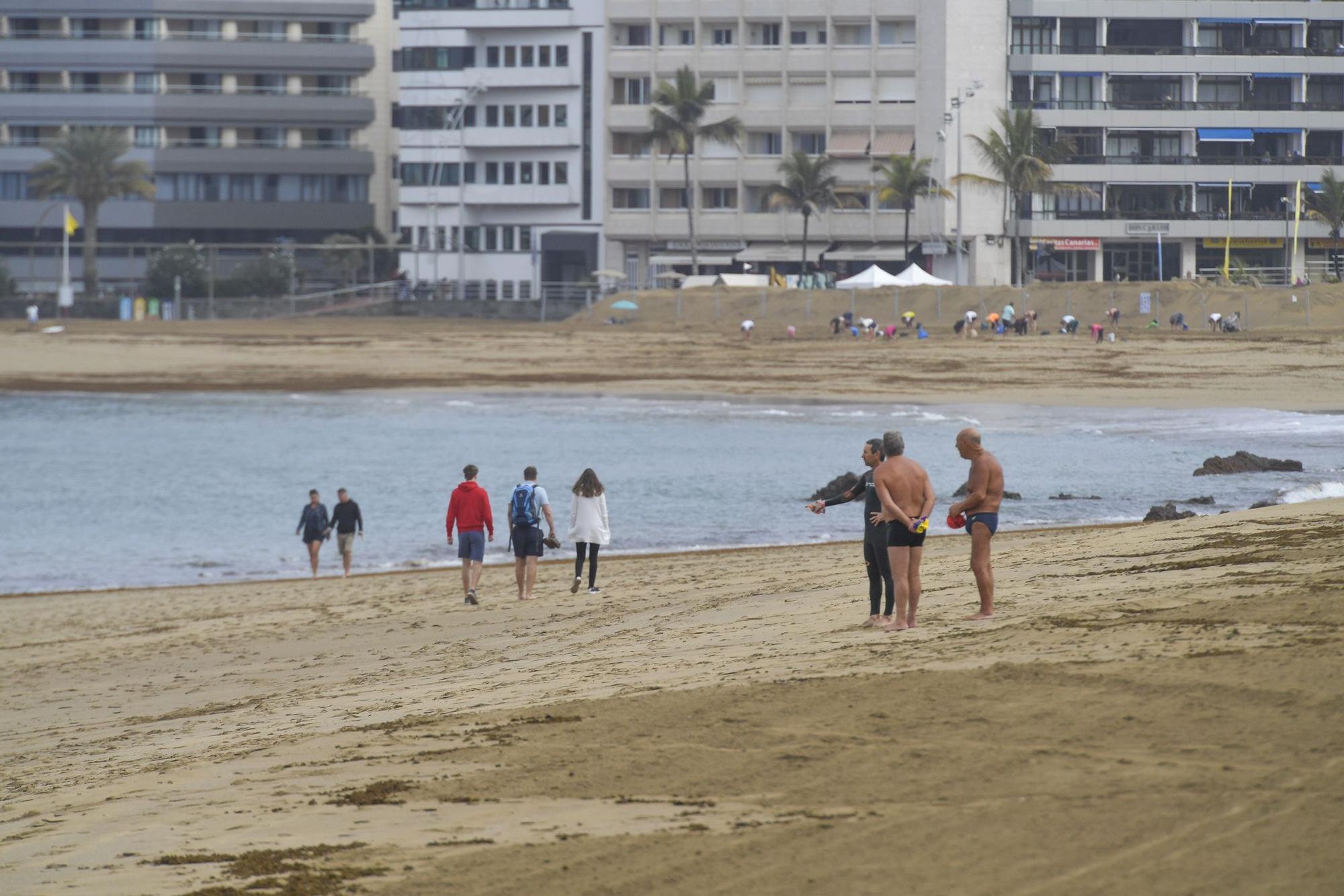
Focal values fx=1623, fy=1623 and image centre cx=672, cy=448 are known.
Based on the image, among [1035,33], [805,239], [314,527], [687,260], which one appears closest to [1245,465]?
[314,527]

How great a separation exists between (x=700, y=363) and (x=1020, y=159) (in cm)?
2513

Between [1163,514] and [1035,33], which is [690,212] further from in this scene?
[1163,514]

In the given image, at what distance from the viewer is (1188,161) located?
8125 cm

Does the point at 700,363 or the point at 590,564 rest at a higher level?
the point at 700,363

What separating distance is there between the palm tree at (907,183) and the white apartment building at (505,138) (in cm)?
1696

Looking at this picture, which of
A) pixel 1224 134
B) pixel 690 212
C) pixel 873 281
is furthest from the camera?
pixel 690 212

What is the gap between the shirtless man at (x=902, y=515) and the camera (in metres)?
10.9

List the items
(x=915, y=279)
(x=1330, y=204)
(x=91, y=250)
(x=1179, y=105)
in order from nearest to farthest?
(x=915, y=279) → (x=1330, y=204) → (x=1179, y=105) → (x=91, y=250)

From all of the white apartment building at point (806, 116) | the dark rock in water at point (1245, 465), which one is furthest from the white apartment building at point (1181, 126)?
the dark rock in water at point (1245, 465)

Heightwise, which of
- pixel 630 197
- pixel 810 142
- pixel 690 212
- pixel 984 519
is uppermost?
pixel 810 142

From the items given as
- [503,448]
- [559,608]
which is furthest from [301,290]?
[559,608]

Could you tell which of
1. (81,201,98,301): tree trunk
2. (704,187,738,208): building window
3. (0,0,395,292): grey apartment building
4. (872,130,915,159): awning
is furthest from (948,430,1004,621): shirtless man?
(0,0,395,292): grey apartment building

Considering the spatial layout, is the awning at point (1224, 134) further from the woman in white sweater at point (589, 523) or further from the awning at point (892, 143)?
the woman in white sweater at point (589, 523)

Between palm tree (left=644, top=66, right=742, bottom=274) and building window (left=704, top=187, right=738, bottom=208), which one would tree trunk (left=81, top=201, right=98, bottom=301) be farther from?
building window (left=704, top=187, right=738, bottom=208)
